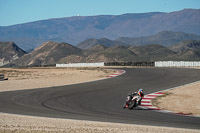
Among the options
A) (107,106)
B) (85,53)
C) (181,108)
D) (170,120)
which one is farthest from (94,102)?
(85,53)

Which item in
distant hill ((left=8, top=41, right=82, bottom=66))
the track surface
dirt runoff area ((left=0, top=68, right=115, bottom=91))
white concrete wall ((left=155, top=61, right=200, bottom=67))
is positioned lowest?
the track surface

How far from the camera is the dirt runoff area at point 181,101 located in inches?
756

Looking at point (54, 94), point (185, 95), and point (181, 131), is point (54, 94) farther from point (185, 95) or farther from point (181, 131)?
point (181, 131)

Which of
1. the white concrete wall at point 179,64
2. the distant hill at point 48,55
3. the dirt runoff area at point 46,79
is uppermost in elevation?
the distant hill at point 48,55

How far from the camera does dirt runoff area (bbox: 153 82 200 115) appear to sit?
19.2 m

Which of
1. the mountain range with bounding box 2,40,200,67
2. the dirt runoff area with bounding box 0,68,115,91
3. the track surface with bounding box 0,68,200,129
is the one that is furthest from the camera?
the mountain range with bounding box 2,40,200,67

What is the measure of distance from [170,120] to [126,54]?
116916mm

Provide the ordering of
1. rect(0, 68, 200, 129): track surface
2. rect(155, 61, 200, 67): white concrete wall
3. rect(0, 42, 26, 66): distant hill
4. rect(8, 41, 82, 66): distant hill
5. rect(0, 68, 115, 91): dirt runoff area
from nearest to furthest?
1. rect(0, 68, 200, 129): track surface
2. rect(0, 68, 115, 91): dirt runoff area
3. rect(155, 61, 200, 67): white concrete wall
4. rect(8, 41, 82, 66): distant hill
5. rect(0, 42, 26, 66): distant hill

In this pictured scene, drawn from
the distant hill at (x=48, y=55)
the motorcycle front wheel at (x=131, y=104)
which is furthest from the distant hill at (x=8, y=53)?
the motorcycle front wheel at (x=131, y=104)

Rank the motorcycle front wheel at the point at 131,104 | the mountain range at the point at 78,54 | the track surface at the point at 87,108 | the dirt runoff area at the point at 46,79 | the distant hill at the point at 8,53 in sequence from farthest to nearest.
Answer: the distant hill at the point at 8,53
the mountain range at the point at 78,54
the dirt runoff area at the point at 46,79
the motorcycle front wheel at the point at 131,104
the track surface at the point at 87,108

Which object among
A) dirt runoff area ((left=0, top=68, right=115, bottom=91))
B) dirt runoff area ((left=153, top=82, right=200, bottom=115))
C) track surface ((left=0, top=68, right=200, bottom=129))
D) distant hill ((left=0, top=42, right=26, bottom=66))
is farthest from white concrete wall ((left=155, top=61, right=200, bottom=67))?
distant hill ((left=0, top=42, right=26, bottom=66))

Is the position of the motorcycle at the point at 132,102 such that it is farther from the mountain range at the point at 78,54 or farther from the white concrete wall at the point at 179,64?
the mountain range at the point at 78,54

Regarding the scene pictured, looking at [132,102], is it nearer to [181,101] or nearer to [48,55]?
[181,101]

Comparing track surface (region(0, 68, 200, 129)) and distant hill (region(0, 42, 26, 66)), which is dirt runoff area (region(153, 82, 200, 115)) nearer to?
track surface (region(0, 68, 200, 129))
